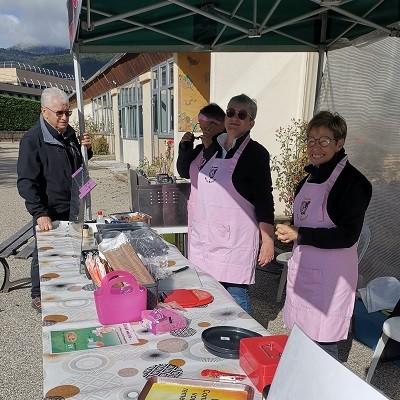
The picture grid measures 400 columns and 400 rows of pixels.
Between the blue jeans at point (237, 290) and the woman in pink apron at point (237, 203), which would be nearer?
the woman in pink apron at point (237, 203)

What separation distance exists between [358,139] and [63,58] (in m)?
184

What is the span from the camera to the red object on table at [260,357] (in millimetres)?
1081

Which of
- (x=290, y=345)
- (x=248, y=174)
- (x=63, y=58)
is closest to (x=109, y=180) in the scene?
(x=248, y=174)

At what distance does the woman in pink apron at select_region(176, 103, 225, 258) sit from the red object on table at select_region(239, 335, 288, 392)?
1418 mm

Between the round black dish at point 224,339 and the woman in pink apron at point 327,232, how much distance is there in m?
0.64

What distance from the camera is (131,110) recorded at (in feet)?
48.9

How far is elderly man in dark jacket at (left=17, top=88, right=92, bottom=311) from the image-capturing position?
2.94 meters

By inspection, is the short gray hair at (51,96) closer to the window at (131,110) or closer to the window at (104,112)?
the window at (131,110)

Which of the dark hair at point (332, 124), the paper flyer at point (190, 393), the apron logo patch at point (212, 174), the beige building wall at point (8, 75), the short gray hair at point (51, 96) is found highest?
the beige building wall at point (8, 75)

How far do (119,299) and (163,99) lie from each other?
30.1ft

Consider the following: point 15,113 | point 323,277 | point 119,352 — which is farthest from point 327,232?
point 15,113

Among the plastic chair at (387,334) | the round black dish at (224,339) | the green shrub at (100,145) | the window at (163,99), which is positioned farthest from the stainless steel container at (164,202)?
the green shrub at (100,145)

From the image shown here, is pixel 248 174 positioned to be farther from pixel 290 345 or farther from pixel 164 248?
pixel 290 345

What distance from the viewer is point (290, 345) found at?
2.87ft
